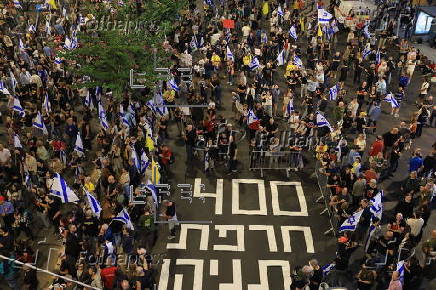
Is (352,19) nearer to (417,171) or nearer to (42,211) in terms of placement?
(417,171)

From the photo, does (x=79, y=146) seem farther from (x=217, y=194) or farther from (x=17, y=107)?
(x=217, y=194)

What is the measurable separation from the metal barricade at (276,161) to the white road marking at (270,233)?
3.30m

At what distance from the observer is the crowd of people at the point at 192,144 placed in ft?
47.6

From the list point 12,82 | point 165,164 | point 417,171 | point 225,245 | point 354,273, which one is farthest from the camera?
point 12,82

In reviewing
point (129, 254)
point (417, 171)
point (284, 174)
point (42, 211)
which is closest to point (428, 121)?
point (417, 171)

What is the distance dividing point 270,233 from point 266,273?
6.55 ft

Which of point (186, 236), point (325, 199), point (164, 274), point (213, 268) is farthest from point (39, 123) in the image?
point (325, 199)

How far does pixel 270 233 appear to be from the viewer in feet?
56.1

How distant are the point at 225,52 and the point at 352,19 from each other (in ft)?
35.9

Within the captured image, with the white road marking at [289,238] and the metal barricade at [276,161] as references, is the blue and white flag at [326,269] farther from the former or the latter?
the metal barricade at [276,161]

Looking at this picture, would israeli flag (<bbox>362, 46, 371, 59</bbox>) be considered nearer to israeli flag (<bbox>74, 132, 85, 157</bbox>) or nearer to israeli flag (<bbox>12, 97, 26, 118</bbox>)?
israeli flag (<bbox>74, 132, 85, 157</bbox>)

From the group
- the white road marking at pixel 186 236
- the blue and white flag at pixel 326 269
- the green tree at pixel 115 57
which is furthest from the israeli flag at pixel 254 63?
the blue and white flag at pixel 326 269

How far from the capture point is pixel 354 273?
15.2 meters

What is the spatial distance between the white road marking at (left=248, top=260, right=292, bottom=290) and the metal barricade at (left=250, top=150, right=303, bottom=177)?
16.7ft
